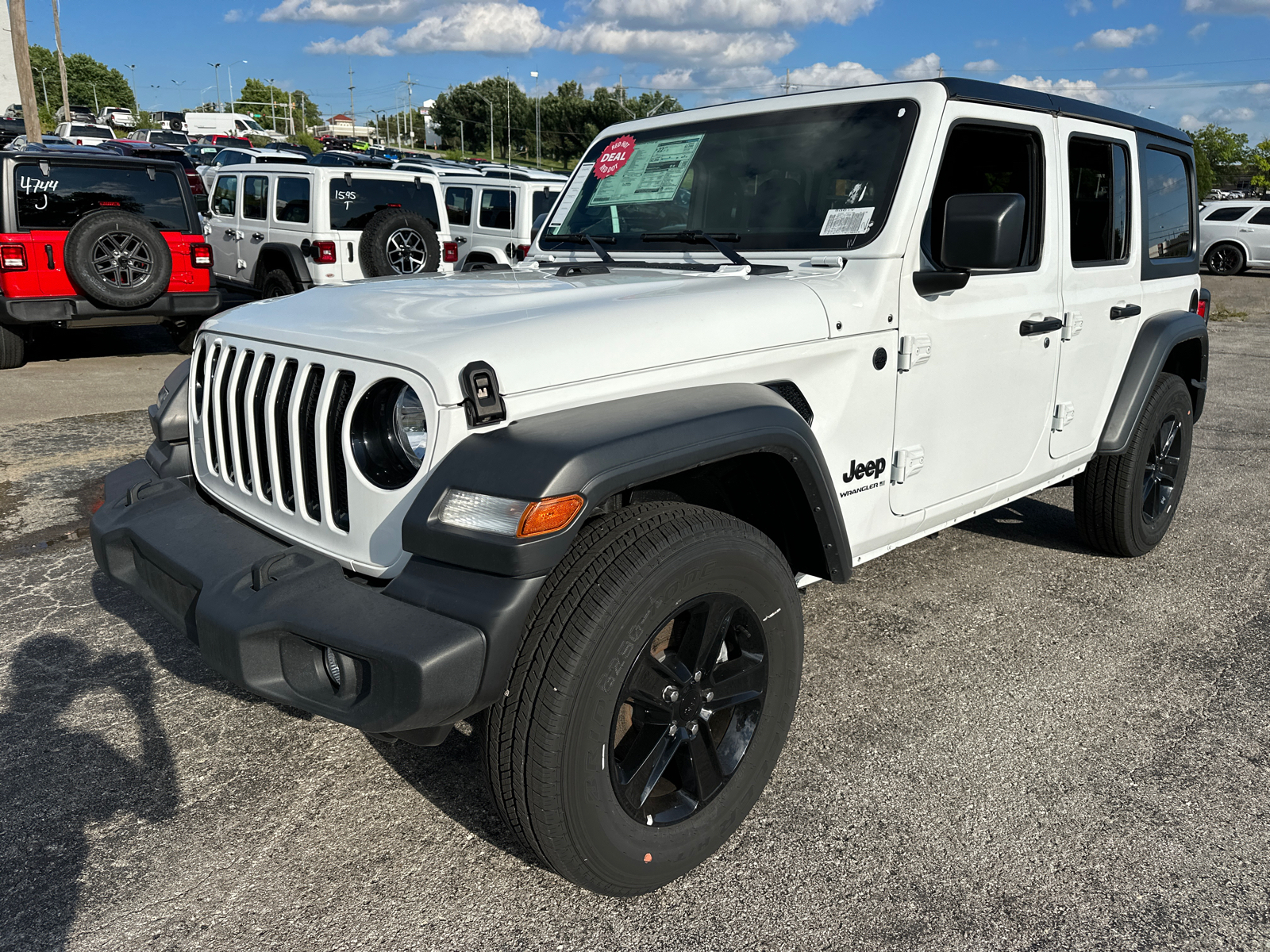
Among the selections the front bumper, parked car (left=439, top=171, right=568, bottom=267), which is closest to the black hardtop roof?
the front bumper

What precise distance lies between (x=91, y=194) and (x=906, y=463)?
26.4 ft

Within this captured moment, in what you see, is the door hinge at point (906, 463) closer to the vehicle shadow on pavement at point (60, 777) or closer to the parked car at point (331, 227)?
the vehicle shadow on pavement at point (60, 777)

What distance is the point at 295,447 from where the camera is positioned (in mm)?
2320

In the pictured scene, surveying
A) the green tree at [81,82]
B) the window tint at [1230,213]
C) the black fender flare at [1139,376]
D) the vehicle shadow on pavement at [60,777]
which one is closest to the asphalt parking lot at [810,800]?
the vehicle shadow on pavement at [60,777]

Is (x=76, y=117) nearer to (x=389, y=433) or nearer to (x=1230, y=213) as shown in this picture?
(x=1230, y=213)

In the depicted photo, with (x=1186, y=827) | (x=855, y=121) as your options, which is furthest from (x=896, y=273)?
(x=1186, y=827)

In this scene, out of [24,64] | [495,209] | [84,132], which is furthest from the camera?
A: [84,132]

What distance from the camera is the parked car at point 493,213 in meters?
11.8

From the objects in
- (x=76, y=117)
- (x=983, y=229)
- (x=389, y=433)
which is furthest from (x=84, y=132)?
(x=983, y=229)

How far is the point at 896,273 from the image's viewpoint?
291 cm

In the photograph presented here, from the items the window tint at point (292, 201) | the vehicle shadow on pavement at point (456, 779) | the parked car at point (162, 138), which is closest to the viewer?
the vehicle shadow on pavement at point (456, 779)

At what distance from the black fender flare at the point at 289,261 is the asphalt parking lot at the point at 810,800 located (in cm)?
638

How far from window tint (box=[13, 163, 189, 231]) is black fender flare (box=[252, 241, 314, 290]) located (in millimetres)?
1360

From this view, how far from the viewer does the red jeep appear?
793cm
